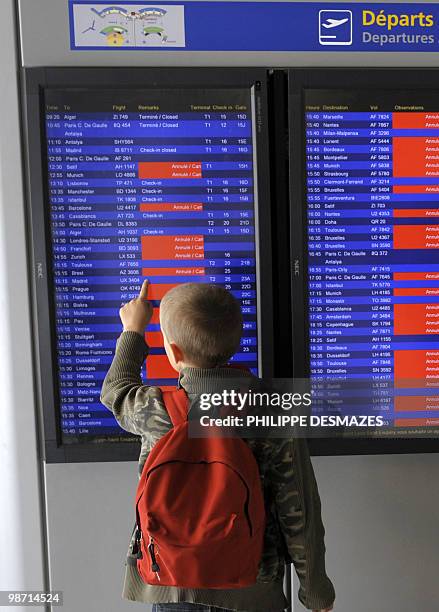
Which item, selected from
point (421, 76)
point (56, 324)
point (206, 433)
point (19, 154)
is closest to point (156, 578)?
point (206, 433)

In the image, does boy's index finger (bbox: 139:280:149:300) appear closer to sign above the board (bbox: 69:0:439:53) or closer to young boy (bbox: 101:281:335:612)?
young boy (bbox: 101:281:335:612)

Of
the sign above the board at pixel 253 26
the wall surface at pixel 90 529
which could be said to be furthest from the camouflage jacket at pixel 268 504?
the sign above the board at pixel 253 26

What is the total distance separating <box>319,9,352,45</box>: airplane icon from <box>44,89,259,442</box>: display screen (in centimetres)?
31

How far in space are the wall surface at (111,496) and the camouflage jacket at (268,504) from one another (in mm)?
499

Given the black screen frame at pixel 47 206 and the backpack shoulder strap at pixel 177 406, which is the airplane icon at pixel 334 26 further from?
the backpack shoulder strap at pixel 177 406

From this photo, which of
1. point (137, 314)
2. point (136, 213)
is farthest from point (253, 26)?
point (137, 314)

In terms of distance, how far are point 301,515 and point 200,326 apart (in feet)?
1.70

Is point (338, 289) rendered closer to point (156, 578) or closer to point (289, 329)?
point (289, 329)

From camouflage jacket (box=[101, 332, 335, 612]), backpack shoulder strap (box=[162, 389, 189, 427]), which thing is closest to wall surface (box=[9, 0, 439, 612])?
camouflage jacket (box=[101, 332, 335, 612])

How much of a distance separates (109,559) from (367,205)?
1417 mm

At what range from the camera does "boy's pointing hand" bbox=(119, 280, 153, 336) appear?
1.68 metres

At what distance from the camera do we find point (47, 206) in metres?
1.83

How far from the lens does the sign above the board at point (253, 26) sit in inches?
72.2

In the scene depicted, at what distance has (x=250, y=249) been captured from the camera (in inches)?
74.3
